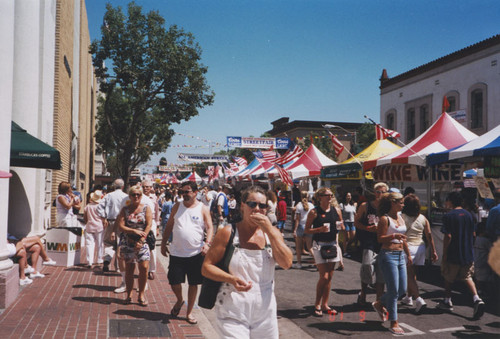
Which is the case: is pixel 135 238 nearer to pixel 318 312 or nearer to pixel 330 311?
pixel 318 312

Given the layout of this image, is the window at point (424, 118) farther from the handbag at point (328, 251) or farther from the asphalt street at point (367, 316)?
the handbag at point (328, 251)

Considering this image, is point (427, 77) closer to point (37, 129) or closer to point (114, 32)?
point (114, 32)

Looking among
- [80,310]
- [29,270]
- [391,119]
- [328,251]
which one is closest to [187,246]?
[80,310]

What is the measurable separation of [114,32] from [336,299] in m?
24.1

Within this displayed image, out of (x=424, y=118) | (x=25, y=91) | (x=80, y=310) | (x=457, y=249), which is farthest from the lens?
(x=424, y=118)

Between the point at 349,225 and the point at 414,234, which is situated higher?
the point at 414,234

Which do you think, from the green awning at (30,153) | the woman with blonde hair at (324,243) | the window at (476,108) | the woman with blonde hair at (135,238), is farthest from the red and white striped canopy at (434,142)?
the window at (476,108)

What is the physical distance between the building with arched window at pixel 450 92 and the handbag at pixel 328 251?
18.9m

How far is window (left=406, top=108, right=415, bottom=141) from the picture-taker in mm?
36656

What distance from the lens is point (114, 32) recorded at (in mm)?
27094

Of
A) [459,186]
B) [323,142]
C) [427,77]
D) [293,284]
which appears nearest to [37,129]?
[293,284]

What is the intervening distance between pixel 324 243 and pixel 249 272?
3.45 meters

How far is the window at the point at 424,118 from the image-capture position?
34.8 metres

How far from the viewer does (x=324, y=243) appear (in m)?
6.67
